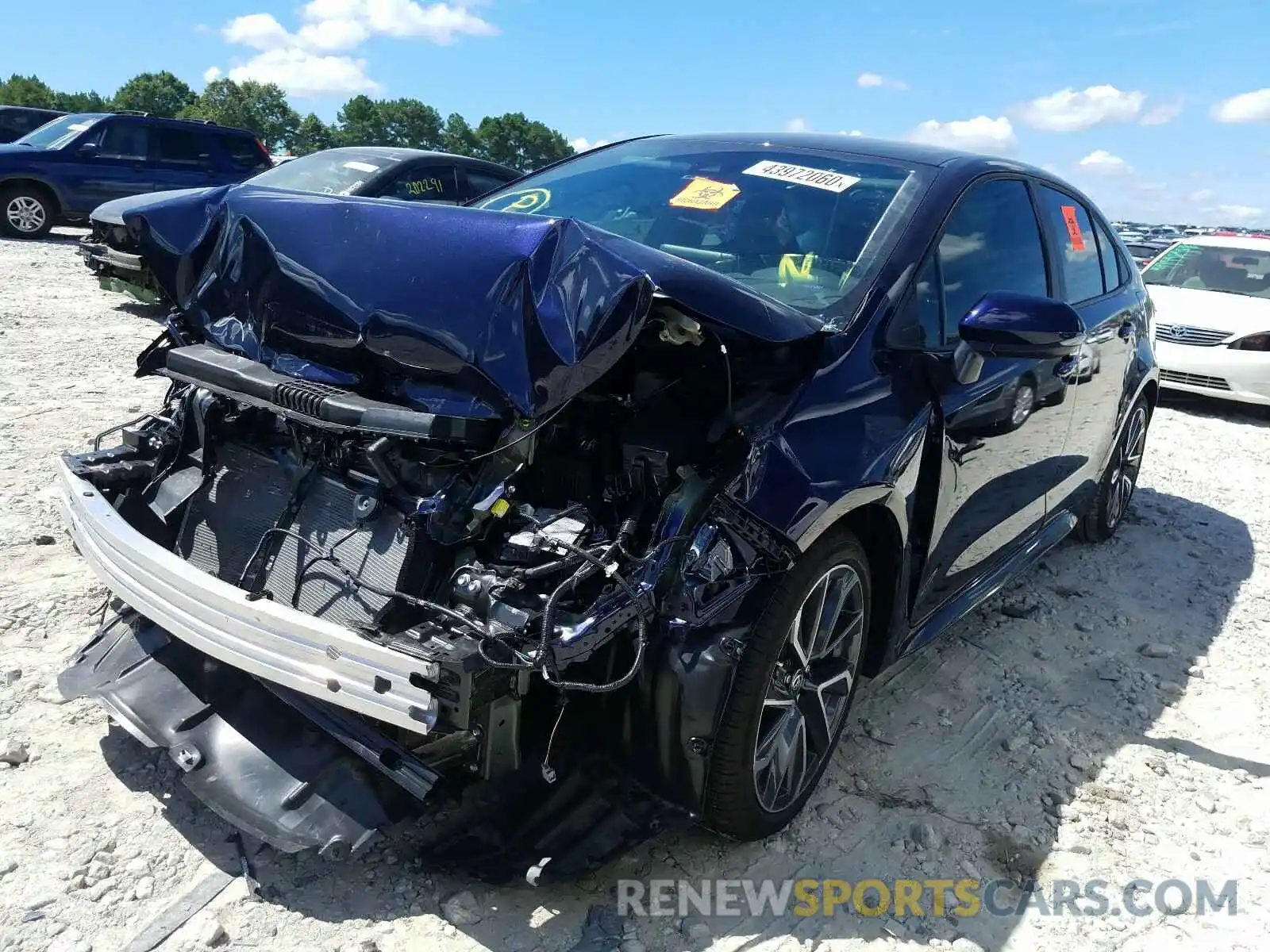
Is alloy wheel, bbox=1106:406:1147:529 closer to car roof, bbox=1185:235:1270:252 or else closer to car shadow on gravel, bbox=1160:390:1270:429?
car shadow on gravel, bbox=1160:390:1270:429

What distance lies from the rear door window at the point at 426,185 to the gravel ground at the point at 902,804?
428 cm

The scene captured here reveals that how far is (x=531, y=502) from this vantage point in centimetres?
242

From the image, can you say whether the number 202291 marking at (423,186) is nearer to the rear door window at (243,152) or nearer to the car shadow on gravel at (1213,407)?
the rear door window at (243,152)

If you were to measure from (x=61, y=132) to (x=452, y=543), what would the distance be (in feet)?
48.9

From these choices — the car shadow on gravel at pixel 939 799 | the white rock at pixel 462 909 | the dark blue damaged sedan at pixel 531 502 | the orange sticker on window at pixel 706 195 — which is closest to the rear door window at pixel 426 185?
the orange sticker on window at pixel 706 195

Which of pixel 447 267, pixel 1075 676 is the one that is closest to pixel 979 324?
pixel 447 267

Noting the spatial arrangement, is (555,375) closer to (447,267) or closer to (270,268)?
(447,267)

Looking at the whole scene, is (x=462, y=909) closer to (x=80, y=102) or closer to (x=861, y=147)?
(x=861, y=147)

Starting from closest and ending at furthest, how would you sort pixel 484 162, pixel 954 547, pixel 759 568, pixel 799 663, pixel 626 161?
pixel 759 568, pixel 799 663, pixel 954 547, pixel 626 161, pixel 484 162

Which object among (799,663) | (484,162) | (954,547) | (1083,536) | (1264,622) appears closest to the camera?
(799,663)

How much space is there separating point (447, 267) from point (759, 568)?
1.06 metres

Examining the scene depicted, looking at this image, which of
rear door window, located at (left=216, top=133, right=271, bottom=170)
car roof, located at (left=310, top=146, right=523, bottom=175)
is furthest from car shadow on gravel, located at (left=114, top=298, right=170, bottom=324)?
rear door window, located at (left=216, top=133, right=271, bottom=170)

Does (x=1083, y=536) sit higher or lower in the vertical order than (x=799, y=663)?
lower

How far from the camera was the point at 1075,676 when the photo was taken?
12.5ft
